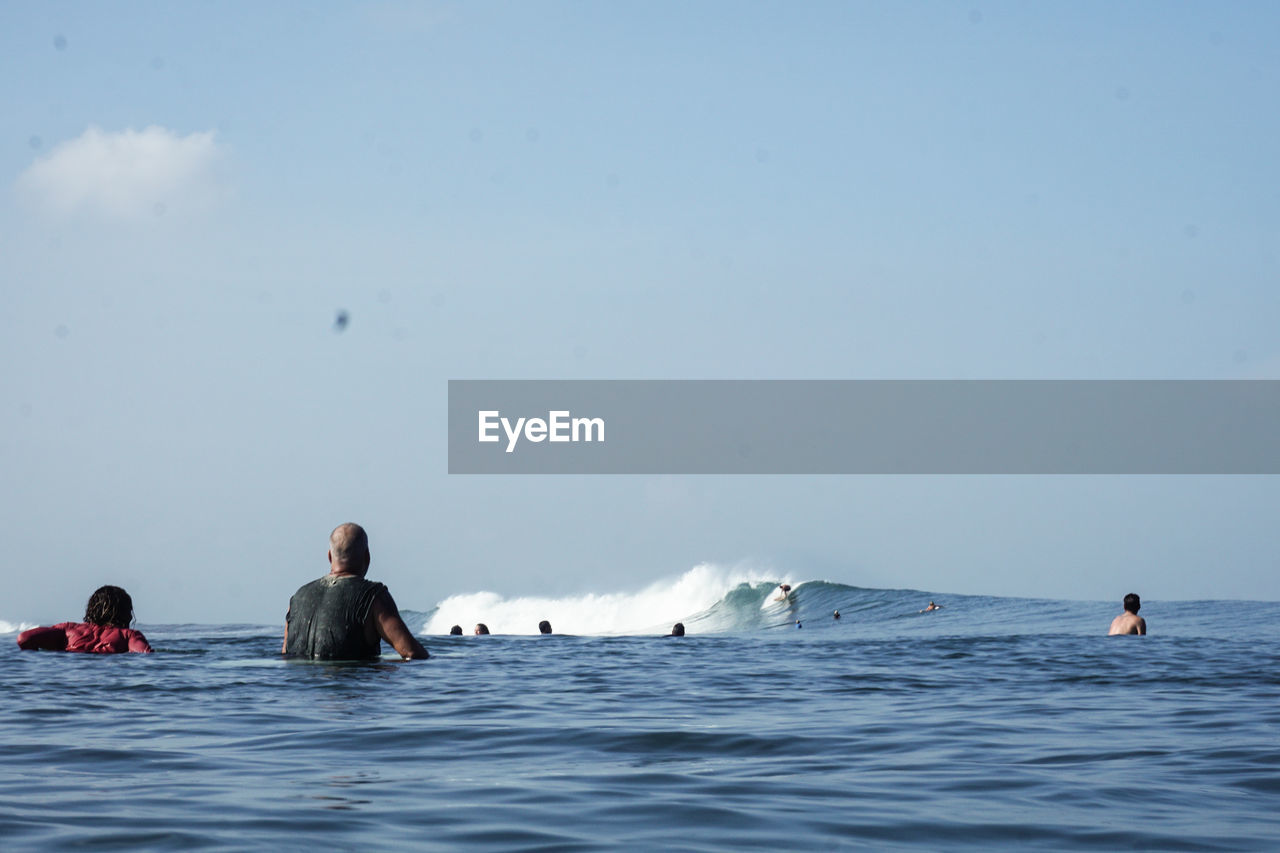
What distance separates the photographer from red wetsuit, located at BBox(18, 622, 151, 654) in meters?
12.2

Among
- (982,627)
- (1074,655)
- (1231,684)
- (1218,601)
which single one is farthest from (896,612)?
(1231,684)

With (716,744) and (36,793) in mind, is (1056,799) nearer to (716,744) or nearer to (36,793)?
(716,744)

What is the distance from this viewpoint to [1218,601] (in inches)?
1703

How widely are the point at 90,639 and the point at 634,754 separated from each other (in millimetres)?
8122

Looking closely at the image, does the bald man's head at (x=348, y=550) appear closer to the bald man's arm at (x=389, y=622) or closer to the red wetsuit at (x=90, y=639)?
the bald man's arm at (x=389, y=622)

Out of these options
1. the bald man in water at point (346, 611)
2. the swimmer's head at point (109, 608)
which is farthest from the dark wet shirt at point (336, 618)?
the swimmer's head at point (109, 608)

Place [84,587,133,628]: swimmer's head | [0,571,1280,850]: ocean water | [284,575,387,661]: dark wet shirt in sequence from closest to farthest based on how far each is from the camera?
[0,571,1280,850]: ocean water, [284,575,387,661]: dark wet shirt, [84,587,133,628]: swimmer's head

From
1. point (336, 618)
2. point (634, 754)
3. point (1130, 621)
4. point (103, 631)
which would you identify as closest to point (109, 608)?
point (103, 631)

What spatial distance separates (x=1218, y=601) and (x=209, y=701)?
42.0 m

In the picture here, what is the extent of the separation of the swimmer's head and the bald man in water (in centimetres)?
258

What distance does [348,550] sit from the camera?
34.1 ft

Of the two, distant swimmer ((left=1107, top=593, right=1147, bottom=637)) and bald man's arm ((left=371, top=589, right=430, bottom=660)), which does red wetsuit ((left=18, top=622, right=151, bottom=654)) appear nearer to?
bald man's arm ((left=371, top=589, right=430, bottom=660))

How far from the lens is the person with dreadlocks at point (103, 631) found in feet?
39.5

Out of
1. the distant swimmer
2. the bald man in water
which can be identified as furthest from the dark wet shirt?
the distant swimmer
